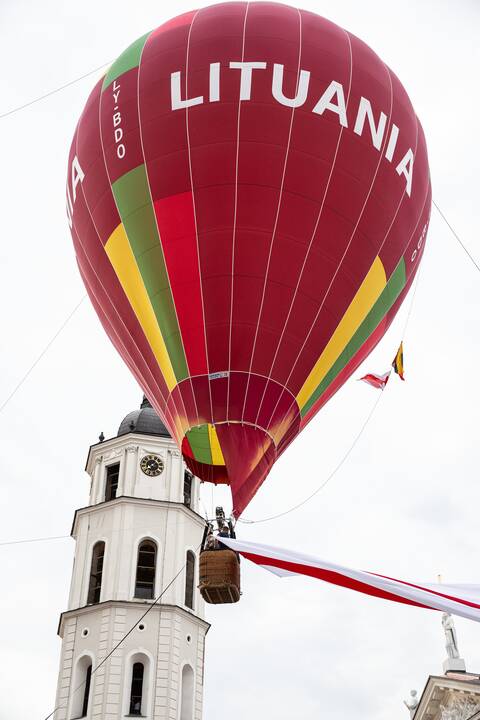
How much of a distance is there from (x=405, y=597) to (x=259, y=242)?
6.49m

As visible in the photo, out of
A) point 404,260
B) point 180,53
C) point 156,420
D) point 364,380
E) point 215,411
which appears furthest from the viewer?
point 156,420

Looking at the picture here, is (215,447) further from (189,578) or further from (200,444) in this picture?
(189,578)

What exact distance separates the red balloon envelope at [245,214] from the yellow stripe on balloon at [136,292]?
3cm

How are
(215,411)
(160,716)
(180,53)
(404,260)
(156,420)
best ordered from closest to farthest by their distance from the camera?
(215,411) < (180,53) < (404,260) < (160,716) < (156,420)

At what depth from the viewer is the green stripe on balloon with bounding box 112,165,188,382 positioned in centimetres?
1355

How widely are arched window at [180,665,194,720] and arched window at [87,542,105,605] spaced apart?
4033 mm

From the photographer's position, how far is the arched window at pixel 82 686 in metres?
27.7

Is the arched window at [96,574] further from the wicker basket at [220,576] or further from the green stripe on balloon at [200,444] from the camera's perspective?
the wicker basket at [220,576]

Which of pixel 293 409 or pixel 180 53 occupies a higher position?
pixel 180 53

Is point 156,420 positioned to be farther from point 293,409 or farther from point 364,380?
point 293,409

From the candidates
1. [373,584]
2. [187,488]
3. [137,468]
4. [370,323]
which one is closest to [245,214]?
[370,323]

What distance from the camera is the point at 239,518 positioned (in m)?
13.0

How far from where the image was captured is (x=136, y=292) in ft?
46.4

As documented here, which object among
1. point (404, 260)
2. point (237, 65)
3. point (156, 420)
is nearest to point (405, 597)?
point (404, 260)
